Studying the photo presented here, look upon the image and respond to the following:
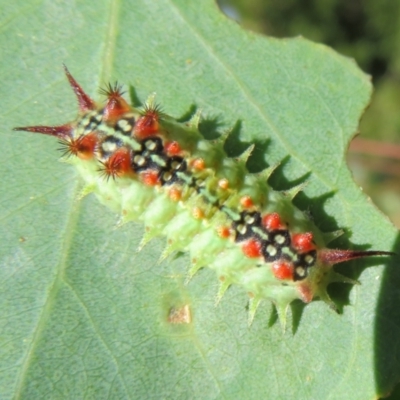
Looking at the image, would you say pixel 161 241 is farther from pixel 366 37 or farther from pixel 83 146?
pixel 366 37

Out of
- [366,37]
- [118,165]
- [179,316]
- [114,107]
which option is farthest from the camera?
[366,37]

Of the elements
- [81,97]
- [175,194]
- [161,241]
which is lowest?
[161,241]

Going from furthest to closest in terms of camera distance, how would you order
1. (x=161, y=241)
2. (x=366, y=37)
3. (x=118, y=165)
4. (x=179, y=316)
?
(x=366, y=37)
(x=161, y=241)
(x=179, y=316)
(x=118, y=165)

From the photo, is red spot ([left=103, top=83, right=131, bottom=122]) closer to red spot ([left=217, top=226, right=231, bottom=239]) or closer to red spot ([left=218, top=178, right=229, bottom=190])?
red spot ([left=218, top=178, right=229, bottom=190])

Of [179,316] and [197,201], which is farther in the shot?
[179,316]

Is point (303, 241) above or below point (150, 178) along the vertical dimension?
above

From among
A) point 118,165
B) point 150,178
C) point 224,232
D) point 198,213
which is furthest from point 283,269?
point 118,165
